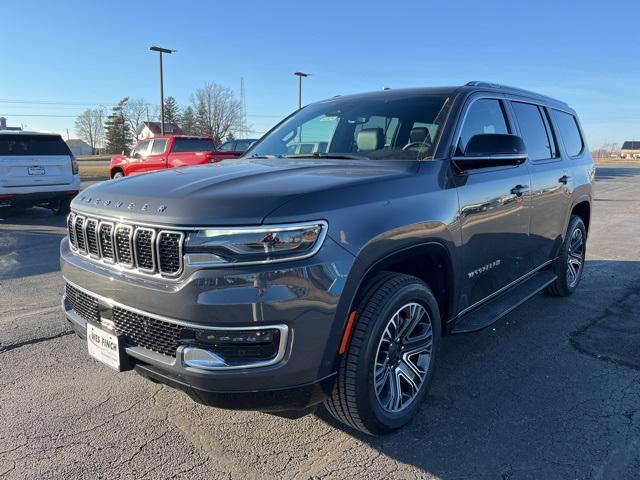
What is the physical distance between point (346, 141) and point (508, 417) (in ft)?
7.02

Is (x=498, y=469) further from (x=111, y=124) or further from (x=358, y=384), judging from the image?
(x=111, y=124)

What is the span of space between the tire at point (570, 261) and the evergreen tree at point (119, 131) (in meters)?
90.8

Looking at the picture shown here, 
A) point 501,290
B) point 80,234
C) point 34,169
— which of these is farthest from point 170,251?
point 34,169

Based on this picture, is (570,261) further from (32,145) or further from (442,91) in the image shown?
(32,145)

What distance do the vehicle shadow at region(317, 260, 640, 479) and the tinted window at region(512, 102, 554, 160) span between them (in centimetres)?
154

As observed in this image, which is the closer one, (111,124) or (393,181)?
(393,181)

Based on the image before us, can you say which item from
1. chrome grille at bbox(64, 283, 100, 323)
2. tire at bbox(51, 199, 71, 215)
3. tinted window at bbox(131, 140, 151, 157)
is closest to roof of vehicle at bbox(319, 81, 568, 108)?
chrome grille at bbox(64, 283, 100, 323)

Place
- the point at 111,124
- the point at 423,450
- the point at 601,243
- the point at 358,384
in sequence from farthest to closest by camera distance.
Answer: the point at 111,124
the point at 601,243
the point at 423,450
the point at 358,384

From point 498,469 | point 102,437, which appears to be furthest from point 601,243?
point 102,437

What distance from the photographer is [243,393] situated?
7.64 feet

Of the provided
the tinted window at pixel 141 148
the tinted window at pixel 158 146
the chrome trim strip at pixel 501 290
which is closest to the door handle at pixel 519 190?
the chrome trim strip at pixel 501 290

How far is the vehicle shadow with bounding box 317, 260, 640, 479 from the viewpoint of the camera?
8.84 ft

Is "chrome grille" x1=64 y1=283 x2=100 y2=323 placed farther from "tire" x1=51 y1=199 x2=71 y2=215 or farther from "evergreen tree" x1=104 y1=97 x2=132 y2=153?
"evergreen tree" x1=104 y1=97 x2=132 y2=153

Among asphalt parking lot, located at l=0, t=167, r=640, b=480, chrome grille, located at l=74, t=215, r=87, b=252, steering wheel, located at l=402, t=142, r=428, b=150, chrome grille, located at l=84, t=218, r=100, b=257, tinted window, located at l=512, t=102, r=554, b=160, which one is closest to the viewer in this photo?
asphalt parking lot, located at l=0, t=167, r=640, b=480
